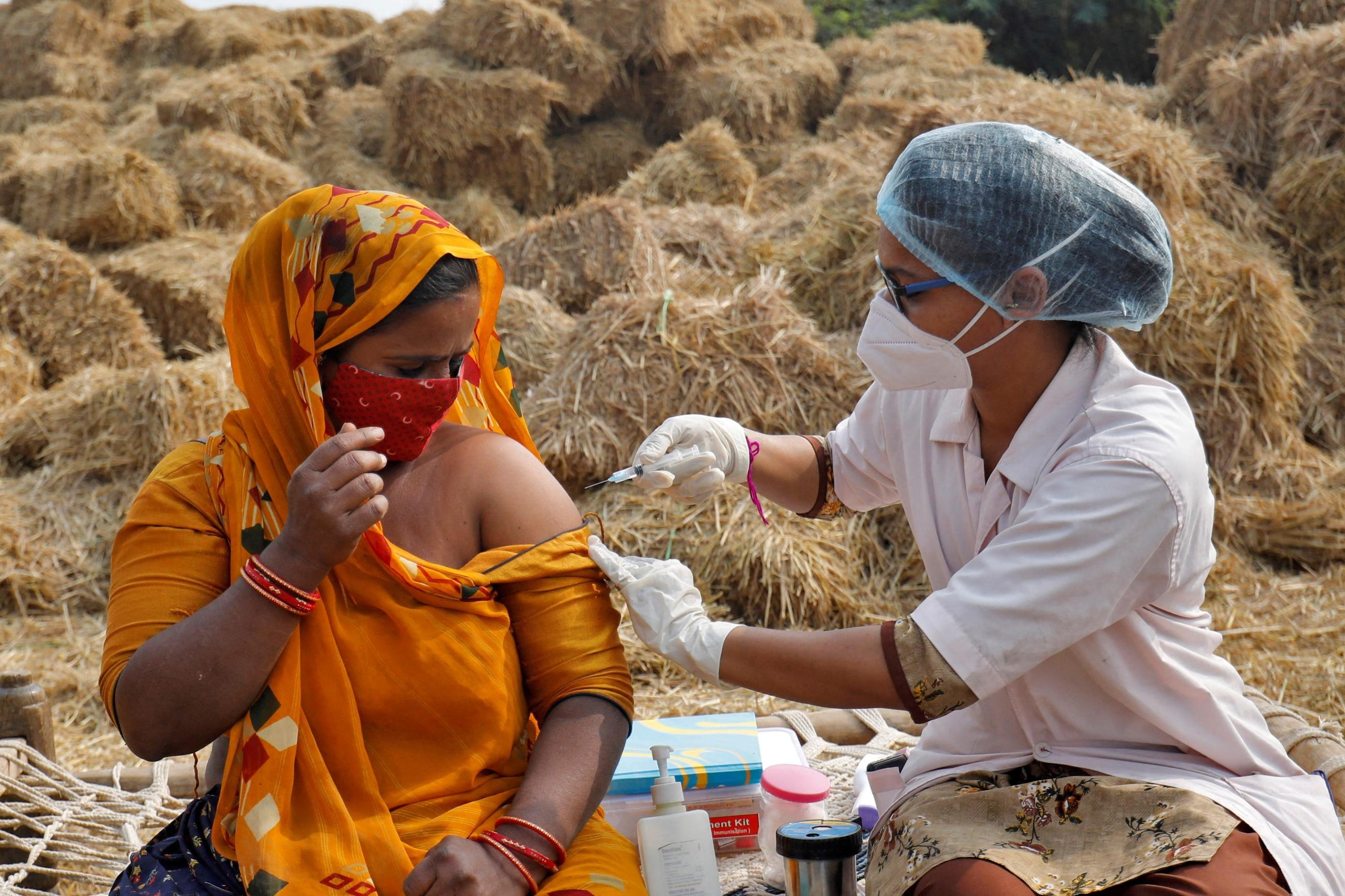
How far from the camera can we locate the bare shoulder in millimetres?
1986

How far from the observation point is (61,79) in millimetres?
10109

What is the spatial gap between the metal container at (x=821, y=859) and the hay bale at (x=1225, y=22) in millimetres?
6284

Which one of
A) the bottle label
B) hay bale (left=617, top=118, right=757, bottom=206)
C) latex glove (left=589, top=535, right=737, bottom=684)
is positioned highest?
latex glove (left=589, top=535, right=737, bottom=684)

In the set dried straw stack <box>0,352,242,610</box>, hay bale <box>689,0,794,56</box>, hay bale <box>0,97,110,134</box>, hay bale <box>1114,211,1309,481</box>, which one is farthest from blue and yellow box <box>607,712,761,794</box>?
hay bale <box>0,97,110,134</box>

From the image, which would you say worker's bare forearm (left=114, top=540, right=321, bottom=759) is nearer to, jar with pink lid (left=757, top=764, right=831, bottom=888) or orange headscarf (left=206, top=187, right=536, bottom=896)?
orange headscarf (left=206, top=187, right=536, bottom=896)

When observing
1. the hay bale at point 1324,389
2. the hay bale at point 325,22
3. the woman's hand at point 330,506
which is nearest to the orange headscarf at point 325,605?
the woman's hand at point 330,506

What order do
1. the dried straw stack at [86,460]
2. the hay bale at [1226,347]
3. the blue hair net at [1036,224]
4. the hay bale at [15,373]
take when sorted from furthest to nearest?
the hay bale at [15,373] → the dried straw stack at [86,460] → the hay bale at [1226,347] → the blue hair net at [1036,224]

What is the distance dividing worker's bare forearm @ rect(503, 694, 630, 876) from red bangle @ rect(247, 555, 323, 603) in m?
0.44

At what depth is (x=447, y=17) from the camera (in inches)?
360

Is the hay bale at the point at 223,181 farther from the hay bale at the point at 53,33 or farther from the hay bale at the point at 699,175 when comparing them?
the hay bale at the point at 53,33

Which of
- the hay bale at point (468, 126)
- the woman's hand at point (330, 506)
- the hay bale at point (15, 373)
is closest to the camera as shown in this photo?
the woman's hand at point (330, 506)

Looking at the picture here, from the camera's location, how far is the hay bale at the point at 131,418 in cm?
564

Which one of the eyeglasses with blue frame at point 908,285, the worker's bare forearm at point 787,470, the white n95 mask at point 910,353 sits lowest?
the worker's bare forearm at point 787,470

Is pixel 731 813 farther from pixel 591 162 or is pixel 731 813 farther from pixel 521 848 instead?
pixel 591 162
